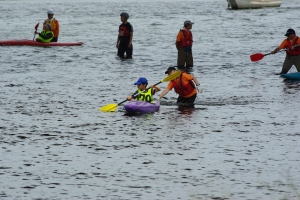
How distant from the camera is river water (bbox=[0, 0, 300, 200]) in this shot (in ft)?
46.4

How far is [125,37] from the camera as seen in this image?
33.2m

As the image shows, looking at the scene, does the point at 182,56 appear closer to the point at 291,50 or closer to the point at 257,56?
the point at 257,56

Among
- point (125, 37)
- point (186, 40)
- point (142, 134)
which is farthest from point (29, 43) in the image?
point (142, 134)

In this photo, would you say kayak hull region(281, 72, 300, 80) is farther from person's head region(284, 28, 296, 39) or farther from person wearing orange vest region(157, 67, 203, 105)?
person wearing orange vest region(157, 67, 203, 105)

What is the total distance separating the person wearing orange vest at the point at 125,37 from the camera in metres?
32.7

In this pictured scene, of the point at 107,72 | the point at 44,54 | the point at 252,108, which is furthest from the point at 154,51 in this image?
the point at 252,108

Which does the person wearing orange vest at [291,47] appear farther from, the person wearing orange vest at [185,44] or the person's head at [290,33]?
the person wearing orange vest at [185,44]

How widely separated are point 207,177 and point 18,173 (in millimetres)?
3383

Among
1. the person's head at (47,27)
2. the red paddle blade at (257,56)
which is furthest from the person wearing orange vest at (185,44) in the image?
the person's head at (47,27)

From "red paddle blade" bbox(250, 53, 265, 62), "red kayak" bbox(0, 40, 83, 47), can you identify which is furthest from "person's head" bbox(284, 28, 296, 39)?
"red kayak" bbox(0, 40, 83, 47)

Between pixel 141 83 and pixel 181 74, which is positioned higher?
pixel 181 74

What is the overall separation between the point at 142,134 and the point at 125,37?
15104 mm

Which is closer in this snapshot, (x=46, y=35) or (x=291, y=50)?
(x=291, y=50)

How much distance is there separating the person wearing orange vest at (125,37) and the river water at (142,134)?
678 mm
